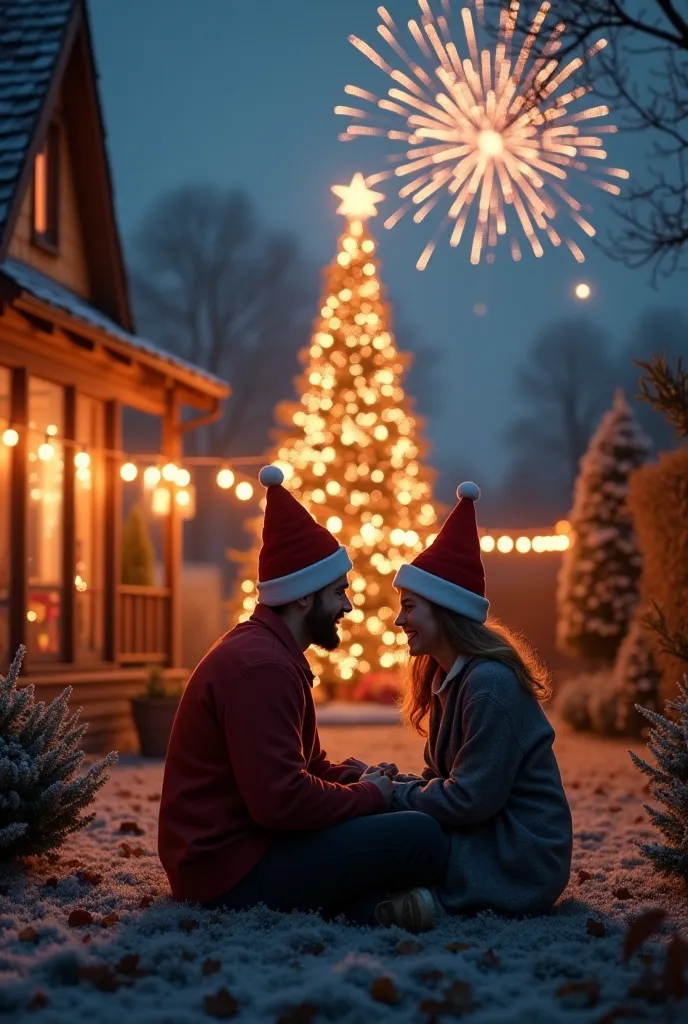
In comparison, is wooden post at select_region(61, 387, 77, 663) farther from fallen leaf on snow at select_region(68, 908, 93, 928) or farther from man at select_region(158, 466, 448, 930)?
fallen leaf on snow at select_region(68, 908, 93, 928)

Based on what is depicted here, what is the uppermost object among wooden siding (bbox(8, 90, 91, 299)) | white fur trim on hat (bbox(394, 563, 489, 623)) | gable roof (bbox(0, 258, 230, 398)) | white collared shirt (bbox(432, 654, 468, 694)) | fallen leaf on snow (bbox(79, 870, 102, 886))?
wooden siding (bbox(8, 90, 91, 299))

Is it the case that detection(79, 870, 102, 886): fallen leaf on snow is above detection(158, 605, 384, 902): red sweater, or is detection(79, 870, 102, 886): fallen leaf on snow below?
below

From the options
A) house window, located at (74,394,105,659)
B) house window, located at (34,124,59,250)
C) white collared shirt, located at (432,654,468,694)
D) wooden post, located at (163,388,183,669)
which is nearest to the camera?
white collared shirt, located at (432,654,468,694)

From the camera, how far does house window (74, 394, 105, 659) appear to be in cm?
1309

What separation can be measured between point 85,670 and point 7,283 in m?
3.92

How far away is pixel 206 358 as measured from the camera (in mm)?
35875

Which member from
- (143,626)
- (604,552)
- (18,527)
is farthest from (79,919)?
(604,552)

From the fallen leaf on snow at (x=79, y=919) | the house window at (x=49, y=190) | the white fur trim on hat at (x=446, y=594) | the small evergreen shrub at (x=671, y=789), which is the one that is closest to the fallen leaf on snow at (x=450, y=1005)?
the fallen leaf on snow at (x=79, y=919)

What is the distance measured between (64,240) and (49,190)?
1.70 ft

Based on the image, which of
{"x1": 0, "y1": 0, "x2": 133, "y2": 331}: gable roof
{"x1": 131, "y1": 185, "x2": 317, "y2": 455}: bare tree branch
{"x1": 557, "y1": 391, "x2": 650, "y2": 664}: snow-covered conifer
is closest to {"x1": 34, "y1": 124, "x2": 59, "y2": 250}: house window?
{"x1": 0, "y1": 0, "x2": 133, "y2": 331}: gable roof

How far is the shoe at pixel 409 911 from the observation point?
473cm

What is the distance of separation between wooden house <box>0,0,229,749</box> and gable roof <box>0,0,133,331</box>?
0.05ft

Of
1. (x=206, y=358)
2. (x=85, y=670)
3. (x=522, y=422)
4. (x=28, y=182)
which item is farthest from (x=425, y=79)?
(x=522, y=422)

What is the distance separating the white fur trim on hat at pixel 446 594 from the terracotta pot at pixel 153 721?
271 inches
